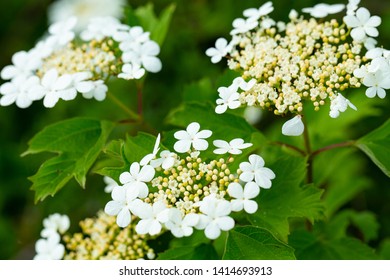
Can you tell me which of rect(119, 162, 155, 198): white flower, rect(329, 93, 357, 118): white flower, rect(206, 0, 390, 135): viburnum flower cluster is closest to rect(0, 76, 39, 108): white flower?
rect(119, 162, 155, 198): white flower

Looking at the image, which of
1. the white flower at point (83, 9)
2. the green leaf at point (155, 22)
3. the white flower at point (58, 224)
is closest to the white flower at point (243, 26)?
the green leaf at point (155, 22)

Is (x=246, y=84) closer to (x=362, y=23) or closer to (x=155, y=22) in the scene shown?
(x=362, y=23)

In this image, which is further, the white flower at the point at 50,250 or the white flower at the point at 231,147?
the white flower at the point at 50,250

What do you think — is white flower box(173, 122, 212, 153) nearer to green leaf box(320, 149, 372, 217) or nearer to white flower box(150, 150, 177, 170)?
white flower box(150, 150, 177, 170)

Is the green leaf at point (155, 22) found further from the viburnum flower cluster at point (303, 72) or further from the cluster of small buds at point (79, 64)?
the viburnum flower cluster at point (303, 72)
